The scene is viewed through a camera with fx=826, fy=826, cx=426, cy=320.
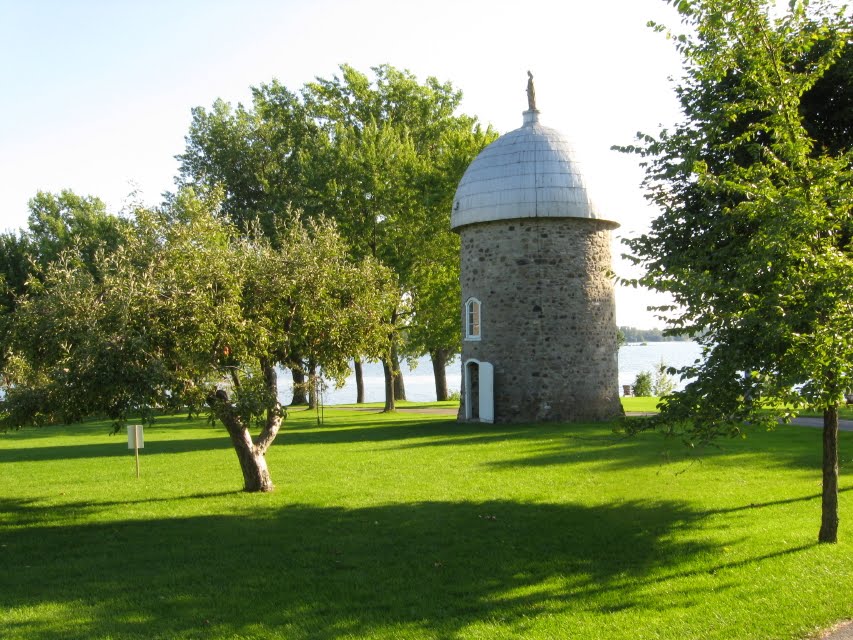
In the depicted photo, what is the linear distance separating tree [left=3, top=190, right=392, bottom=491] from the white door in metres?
12.0

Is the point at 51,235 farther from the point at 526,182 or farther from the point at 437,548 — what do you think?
the point at 437,548

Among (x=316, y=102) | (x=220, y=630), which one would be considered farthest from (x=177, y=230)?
(x=316, y=102)

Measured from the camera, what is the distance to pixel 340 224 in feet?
113

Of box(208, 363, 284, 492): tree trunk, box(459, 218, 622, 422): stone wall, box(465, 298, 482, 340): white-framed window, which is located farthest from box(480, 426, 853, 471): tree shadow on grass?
box(465, 298, 482, 340): white-framed window

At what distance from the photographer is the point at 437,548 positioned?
10734 mm

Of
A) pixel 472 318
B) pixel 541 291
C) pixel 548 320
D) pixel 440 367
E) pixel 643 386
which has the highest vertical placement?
pixel 541 291

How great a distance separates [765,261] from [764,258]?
74 millimetres

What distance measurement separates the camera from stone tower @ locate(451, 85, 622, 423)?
26.5 m

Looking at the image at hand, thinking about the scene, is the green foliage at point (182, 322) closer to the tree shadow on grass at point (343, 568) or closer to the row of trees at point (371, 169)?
the tree shadow on grass at point (343, 568)

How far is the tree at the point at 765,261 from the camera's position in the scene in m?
8.68

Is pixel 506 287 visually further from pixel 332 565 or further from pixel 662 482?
pixel 332 565

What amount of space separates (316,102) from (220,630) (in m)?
36.6

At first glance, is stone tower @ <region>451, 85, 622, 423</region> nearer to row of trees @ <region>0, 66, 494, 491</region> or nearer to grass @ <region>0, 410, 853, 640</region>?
grass @ <region>0, 410, 853, 640</region>

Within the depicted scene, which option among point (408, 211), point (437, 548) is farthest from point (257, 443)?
point (408, 211)
